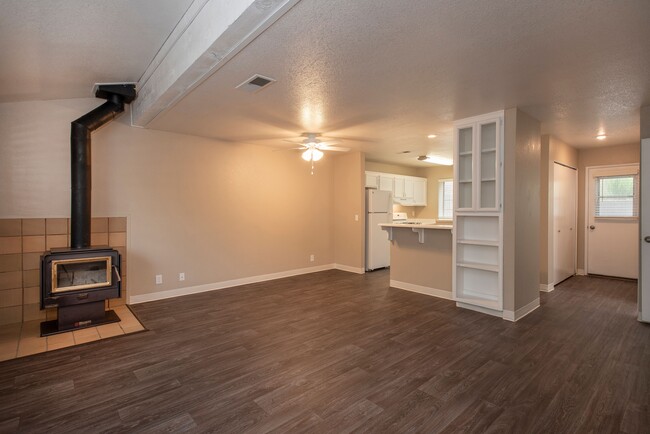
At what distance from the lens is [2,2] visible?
1.85 m

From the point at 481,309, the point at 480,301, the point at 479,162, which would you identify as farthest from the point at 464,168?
the point at 481,309

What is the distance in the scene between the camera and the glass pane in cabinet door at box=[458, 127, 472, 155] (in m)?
4.19

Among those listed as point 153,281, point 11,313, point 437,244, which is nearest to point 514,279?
point 437,244

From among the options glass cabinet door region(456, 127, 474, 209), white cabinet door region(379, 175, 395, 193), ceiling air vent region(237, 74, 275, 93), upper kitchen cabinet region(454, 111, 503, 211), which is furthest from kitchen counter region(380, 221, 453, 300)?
ceiling air vent region(237, 74, 275, 93)

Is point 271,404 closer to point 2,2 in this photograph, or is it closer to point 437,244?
point 2,2

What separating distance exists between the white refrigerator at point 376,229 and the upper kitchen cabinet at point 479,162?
247 centimetres

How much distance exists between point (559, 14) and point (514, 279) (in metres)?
2.79

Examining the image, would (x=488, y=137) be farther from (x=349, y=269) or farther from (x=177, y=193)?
(x=177, y=193)

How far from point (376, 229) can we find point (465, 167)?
2.69 meters

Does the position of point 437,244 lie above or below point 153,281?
above

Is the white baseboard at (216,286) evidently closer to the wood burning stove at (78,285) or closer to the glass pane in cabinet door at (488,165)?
the wood burning stove at (78,285)

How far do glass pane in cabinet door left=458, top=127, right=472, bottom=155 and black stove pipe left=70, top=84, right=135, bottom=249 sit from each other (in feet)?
13.0

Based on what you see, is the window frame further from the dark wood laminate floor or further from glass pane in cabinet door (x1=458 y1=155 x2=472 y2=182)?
glass pane in cabinet door (x1=458 y1=155 x2=472 y2=182)

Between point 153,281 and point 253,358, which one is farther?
point 153,281
